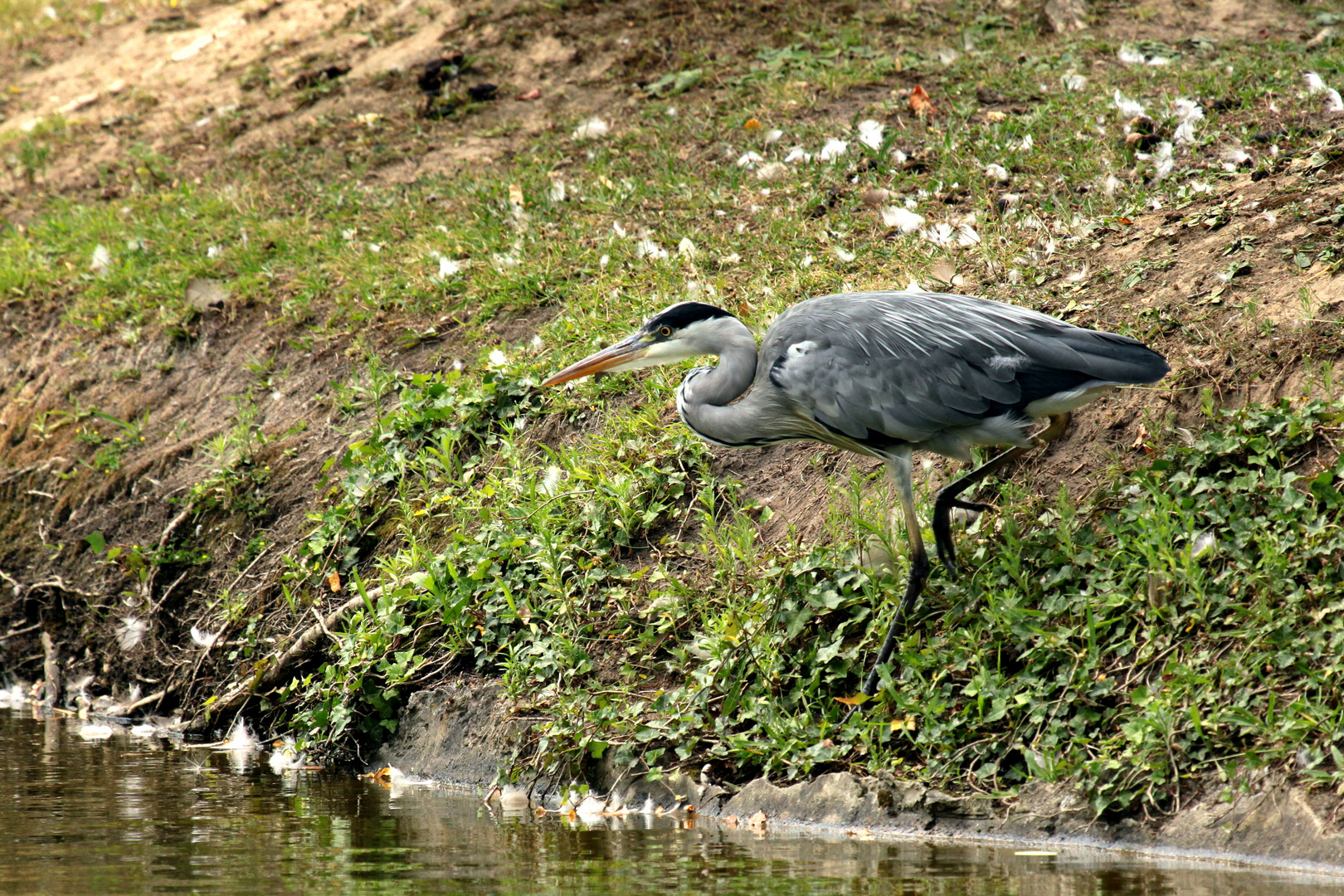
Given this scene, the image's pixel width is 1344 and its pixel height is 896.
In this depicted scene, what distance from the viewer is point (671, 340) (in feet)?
16.4

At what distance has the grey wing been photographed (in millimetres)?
4426

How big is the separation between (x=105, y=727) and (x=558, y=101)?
5.61 meters

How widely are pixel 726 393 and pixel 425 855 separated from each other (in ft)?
6.25

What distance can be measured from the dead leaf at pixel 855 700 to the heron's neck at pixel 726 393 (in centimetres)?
95

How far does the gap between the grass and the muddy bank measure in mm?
75

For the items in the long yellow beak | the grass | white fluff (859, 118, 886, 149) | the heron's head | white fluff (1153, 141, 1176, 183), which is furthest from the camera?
white fluff (859, 118, 886, 149)

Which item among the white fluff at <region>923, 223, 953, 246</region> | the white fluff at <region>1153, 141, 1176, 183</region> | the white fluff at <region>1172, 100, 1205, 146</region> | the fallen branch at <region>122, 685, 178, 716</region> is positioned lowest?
the fallen branch at <region>122, 685, 178, 716</region>

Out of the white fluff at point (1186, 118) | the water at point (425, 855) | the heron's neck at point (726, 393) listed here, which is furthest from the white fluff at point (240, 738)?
the white fluff at point (1186, 118)

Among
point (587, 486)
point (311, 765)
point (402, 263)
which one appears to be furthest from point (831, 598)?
point (402, 263)

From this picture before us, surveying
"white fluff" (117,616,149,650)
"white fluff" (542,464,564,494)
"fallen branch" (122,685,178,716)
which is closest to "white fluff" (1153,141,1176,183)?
"white fluff" (542,464,564,494)

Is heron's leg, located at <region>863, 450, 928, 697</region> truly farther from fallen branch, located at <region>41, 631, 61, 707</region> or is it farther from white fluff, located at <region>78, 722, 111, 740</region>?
fallen branch, located at <region>41, 631, 61, 707</region>

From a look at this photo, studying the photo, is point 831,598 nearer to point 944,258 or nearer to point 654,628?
point 654,628

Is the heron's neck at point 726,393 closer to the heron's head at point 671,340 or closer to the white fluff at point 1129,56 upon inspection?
the heron's head at point 671,340

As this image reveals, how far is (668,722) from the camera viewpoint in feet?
15.3
